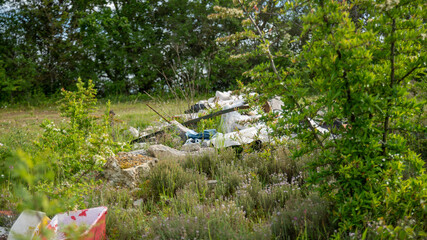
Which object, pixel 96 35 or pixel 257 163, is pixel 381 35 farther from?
pixel 96 35

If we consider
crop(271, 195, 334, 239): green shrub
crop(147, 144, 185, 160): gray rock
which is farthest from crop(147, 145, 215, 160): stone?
crop(271, 195, 334, 239): green shrub

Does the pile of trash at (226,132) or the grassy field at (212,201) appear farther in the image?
the pile of trash at (226,132)

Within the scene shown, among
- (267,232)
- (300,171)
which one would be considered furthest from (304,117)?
(300,171)

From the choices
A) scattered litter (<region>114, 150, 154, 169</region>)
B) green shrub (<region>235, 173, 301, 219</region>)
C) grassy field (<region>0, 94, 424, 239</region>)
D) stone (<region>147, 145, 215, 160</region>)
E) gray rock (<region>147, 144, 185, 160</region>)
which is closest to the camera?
grassy field (<region>0, 94, 424, 239</region>)

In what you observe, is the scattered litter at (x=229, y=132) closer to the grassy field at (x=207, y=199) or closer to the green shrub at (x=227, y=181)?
the grassy field at (x=207, y=199)

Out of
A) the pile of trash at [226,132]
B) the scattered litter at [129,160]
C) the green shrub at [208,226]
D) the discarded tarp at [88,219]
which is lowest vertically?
the green shrub at [208,226]

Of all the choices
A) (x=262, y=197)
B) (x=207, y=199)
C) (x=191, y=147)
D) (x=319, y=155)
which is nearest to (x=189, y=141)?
(x=191, y=147)

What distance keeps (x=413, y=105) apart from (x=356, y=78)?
370 mm

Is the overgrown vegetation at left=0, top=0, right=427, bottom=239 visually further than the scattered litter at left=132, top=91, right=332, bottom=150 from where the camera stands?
No

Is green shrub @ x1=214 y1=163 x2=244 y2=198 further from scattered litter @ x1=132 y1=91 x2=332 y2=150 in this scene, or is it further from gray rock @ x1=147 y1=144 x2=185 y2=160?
gray rock @ x1=147 y1=144 x2=185 y2=160

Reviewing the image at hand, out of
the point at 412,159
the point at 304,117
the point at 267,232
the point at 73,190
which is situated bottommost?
the point at 267,232

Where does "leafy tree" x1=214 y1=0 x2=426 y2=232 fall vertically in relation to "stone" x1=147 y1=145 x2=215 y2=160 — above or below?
above

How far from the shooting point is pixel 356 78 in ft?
6.28

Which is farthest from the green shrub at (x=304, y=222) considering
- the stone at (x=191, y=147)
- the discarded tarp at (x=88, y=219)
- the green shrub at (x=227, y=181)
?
the stone at (x=191, y=147)
